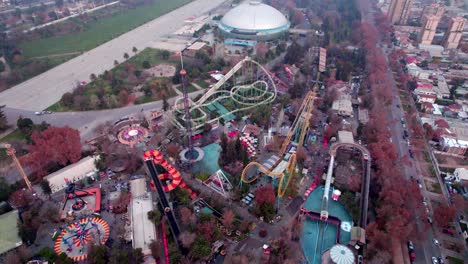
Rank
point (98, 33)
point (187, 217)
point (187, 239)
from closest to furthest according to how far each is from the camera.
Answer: point (187, 239), point (187, 217), point (98, 33)

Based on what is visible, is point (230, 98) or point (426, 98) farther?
point (230, 98)

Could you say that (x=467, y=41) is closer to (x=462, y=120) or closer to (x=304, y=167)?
(x=462, y=120)

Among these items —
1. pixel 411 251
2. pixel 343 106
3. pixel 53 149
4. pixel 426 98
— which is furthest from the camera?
pixel 426 98

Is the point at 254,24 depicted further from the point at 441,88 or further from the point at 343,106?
the point at 441,88

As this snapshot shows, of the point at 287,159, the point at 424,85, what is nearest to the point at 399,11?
the point at 424,85

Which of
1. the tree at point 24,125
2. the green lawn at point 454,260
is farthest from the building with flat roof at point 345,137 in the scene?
the tree at point 24,125

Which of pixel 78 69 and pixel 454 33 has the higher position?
pixel 454 33

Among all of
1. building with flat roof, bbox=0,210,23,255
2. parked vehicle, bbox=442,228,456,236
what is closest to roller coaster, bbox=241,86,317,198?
parked vehicle, bbox=442,228,456,236
